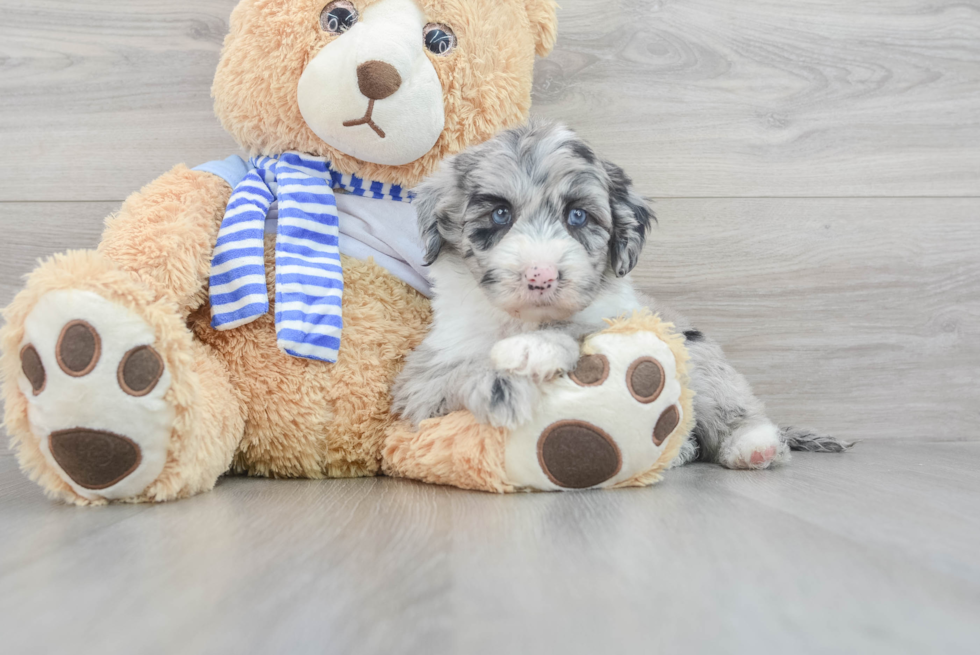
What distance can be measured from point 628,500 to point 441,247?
64 centimetres

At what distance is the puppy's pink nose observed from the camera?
1243 mm

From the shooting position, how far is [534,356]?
48.5 inches

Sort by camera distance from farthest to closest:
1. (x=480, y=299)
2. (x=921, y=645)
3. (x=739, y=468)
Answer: (x=739, y=468)
(x=480, y=299)
(x=921, y=645)

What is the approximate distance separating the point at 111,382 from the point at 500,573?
2.44 feet

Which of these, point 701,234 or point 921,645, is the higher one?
point 701,234

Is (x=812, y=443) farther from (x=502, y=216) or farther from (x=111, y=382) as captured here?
(x=111, y=382)

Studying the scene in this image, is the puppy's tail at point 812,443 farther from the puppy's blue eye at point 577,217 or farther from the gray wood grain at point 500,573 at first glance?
the puppy's blue eye at point 577,217

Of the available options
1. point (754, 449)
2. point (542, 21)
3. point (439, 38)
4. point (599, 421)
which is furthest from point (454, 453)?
point (542, 21)

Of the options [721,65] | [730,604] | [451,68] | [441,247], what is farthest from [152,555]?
[721,65]

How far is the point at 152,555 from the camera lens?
0.90 meters

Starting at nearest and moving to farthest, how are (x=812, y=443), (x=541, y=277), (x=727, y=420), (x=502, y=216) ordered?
(x=541, y=277) → (x=502, y=216) → (x=727, y=420) → (x=812, y=443)

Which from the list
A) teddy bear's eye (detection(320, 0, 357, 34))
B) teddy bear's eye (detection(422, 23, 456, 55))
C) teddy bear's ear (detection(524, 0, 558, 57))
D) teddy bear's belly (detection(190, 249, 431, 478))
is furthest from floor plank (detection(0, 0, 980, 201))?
teddy bear's belly (detection(190, 249, 431, 478))

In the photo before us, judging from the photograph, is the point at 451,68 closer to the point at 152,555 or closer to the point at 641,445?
the point at 641,445

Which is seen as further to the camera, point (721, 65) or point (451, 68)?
point (721, 65)
